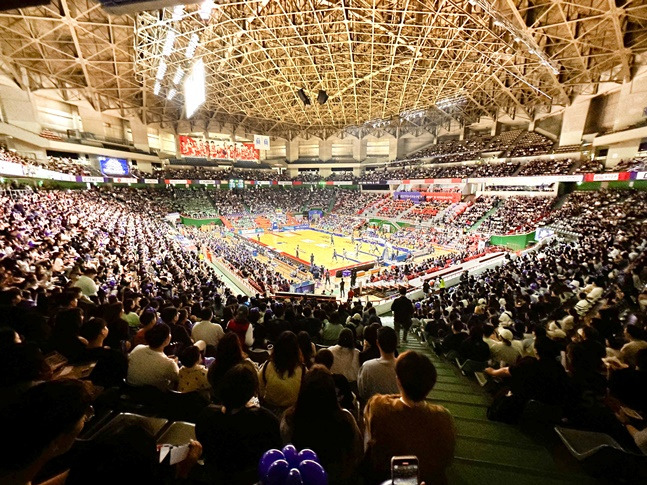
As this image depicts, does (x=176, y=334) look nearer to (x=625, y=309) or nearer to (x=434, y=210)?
(x=625, y=309)

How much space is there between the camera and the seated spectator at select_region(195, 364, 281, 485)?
179cm

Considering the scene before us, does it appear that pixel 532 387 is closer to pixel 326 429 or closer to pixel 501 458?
pixel 501 458

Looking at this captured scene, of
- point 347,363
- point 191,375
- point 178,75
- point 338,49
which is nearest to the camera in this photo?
point 191,375

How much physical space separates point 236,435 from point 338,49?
95.0ft

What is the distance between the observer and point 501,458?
Result: 2805 mm

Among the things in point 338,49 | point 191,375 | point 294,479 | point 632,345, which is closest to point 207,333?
point 191,375

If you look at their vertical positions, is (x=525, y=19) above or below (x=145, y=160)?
above

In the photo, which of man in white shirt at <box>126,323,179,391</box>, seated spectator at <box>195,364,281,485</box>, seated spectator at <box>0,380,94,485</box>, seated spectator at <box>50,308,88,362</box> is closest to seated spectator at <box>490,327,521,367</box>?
seated spectator at <box>195,364,281,485</box>

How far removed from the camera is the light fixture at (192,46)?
20391 mm

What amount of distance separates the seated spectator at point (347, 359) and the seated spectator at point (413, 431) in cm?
177

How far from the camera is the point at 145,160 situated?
1580 inches

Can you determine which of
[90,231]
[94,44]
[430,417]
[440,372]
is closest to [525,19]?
[440,372]

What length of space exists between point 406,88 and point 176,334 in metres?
A: 35.8

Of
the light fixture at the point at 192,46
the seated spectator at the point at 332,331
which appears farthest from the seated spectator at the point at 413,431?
the light fixture at the point at 192,46
